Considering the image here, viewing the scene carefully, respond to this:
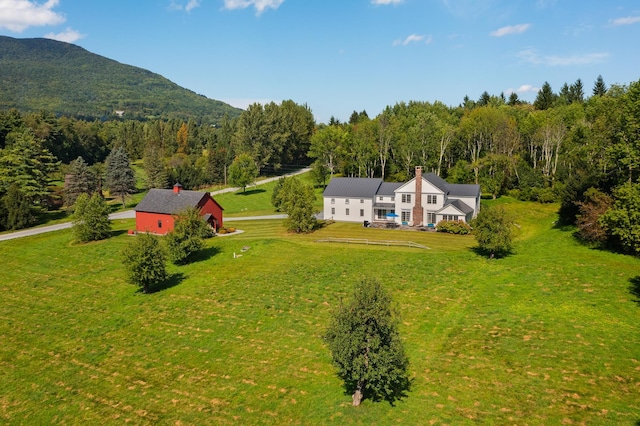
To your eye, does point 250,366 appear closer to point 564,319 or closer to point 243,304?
point 243,304

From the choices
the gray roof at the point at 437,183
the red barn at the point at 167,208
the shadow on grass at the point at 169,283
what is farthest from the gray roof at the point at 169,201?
the gray roof at the point at 437,183

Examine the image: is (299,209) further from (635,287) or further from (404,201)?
(635,287)

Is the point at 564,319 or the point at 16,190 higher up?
the point at 16,190

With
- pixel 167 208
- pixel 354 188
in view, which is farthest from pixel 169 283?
pixel 354 188

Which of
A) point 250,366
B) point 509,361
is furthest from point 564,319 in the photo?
point 250,366

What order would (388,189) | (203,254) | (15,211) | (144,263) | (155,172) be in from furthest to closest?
1. (155,172)
2. (15,211)
3. (388,189)
4. (203,254)
5. (144,263)
